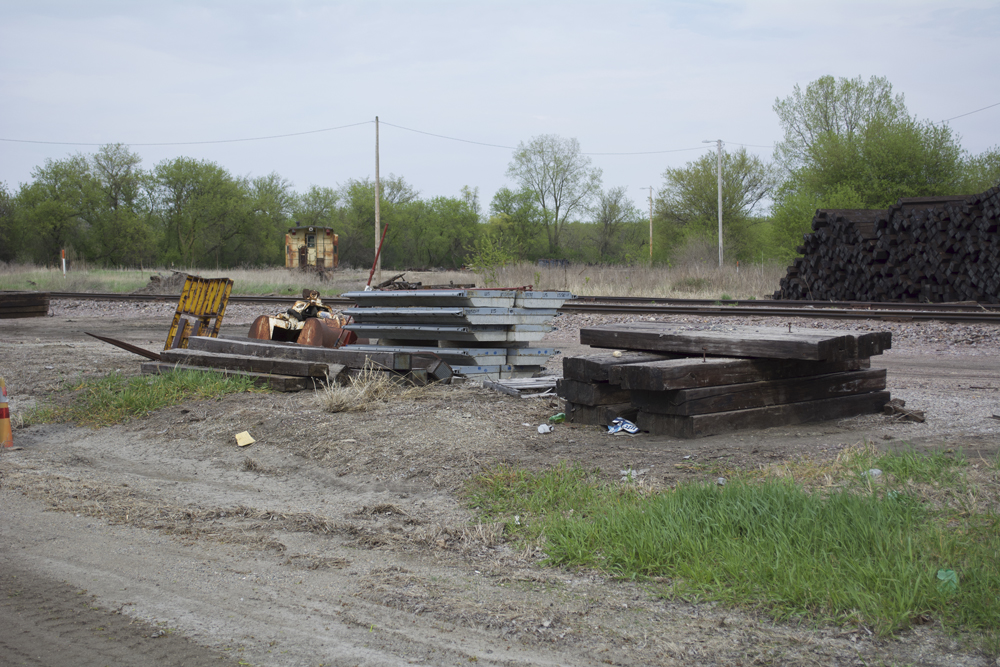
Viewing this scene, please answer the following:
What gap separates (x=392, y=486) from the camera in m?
5.34

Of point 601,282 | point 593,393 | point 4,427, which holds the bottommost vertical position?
point 4,427

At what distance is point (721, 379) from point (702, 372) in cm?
24

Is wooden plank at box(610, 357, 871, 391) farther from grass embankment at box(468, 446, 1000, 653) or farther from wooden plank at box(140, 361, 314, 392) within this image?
wooden plank at box(140, 361, 314, 392)

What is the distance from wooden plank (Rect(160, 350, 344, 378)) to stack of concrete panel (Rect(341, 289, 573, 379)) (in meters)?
0.75

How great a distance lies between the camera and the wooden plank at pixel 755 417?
231 inches

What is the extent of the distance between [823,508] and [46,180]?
6670 cm

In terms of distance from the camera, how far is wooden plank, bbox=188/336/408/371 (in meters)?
8.12

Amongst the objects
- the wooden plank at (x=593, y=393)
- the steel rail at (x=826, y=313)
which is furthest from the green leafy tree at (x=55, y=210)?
the wooden plank at (x=593, y=393)

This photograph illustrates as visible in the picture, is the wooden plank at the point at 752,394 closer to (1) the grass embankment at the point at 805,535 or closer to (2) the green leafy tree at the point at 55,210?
(1) the grass embankment at the point at 805,535

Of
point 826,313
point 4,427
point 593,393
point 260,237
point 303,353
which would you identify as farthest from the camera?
point 260,237

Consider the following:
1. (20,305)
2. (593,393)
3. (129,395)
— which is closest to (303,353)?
(129,395)

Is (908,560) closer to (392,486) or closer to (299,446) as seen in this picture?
(392,486)

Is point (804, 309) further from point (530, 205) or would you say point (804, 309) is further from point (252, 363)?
point (530, 205)

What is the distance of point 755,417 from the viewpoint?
6086 millimetres
